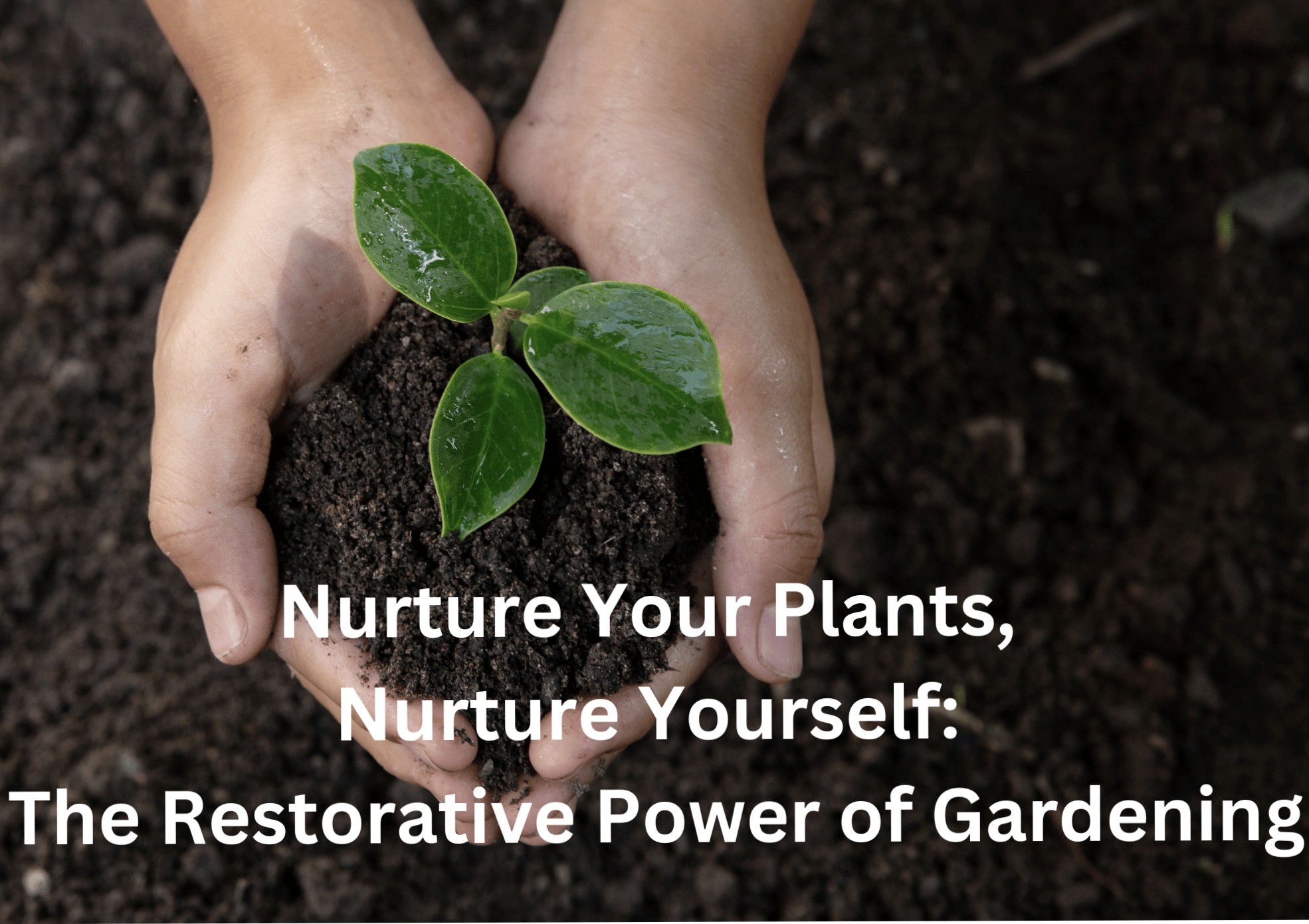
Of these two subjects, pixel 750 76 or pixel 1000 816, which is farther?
pixel 1000 816

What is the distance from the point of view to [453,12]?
8.52 ft

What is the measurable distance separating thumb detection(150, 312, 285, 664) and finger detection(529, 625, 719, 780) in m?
0.40

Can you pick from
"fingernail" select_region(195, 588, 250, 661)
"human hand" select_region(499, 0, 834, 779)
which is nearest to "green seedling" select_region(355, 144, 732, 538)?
"human hand" select_region(499, 0, 834, 779)

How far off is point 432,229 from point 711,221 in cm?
42

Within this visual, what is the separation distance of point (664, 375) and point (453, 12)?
1813mm

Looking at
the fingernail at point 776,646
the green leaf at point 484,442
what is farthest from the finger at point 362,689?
the fingernail at point 776,646

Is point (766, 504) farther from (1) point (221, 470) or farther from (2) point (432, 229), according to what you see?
(1) point (221, 470)

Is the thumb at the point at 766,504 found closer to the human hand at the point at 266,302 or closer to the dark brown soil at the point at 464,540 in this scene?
the dark brown soil at the point at 464,540

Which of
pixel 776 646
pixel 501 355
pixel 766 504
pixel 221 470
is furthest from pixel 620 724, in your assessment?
pixel 221 470

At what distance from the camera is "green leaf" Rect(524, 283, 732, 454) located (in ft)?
3.66

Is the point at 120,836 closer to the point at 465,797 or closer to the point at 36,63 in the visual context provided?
the point at 465,797

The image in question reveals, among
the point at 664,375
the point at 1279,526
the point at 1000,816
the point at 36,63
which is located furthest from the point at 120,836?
the point at 1279,526

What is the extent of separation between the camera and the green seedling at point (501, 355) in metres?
1.12

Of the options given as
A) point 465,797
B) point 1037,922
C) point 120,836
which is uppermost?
point 465,797
